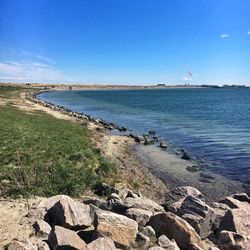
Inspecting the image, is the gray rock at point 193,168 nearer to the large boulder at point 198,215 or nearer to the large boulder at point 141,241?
the large boulder at point 198,215

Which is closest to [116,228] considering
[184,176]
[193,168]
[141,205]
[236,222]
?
[141,205]

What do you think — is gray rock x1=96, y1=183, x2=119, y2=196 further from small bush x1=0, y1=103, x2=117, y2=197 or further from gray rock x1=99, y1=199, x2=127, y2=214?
gray rock x1=99, y1=199, x2=127, y2=214

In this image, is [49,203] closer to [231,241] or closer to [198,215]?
[198,215]

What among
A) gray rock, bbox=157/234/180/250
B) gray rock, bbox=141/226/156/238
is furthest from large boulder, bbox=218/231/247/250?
gray rock, bbox=141/226/156/238

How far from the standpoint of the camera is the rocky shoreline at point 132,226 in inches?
431

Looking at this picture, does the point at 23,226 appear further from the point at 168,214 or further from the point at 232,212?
the point at 232,212

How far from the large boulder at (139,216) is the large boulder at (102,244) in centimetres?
273

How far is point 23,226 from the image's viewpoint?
1274 centimetres

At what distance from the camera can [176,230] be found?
12453mm

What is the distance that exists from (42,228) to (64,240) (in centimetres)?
177

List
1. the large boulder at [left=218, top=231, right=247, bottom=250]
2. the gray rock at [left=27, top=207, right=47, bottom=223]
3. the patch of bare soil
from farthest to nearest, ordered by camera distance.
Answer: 1. the gray rock at [left=27, top=207, right=47, bottom=223]
2. the large boulder at [left=218, top=231, right=247, bottom=250]
3. the patch of bare soil

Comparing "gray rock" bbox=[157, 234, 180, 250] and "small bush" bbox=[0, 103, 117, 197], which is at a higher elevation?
"gray rock" bbox=[157, 234, 180, 250]

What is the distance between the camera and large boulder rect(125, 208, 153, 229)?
1303 centimetres

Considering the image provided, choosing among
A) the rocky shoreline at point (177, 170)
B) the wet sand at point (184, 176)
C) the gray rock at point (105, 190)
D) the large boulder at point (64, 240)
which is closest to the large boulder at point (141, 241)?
the large boulder at point (64, 240)
